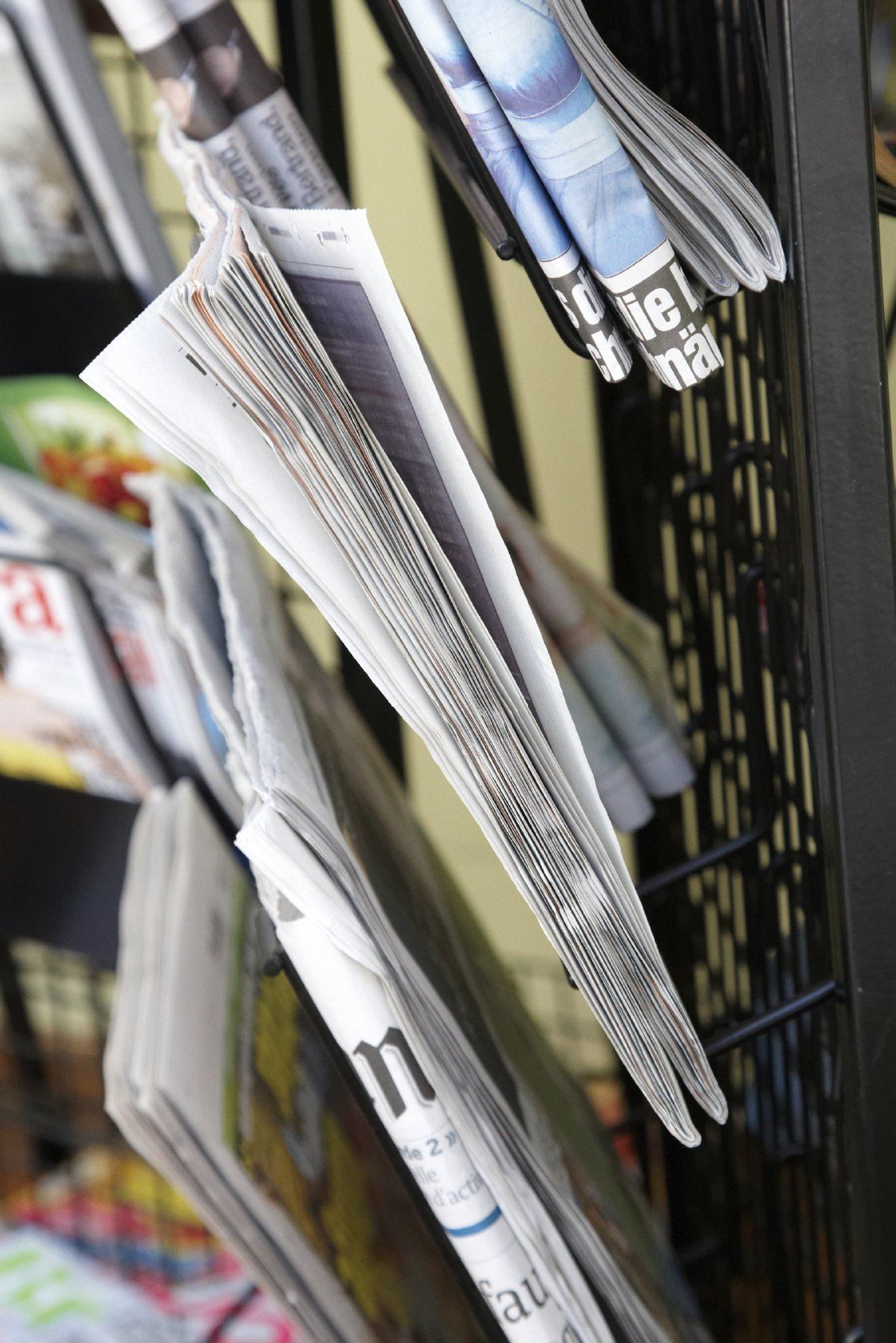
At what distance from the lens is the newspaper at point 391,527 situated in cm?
33

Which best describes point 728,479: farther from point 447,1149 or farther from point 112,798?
point 112,798

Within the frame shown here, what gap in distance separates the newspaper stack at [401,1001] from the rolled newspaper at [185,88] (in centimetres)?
18

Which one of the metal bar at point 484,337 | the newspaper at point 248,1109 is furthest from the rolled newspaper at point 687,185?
the metal bar at point 484,337

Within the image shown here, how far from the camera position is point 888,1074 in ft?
1.44

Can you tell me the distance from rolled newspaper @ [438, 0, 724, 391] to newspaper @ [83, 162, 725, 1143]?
8cm

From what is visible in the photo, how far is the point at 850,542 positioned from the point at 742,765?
45cm

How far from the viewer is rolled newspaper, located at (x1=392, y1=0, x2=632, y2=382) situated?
0.37 meters

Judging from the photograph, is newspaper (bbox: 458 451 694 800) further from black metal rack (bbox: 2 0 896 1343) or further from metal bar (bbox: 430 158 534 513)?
metal bar (bbox: 430 158 534 513)

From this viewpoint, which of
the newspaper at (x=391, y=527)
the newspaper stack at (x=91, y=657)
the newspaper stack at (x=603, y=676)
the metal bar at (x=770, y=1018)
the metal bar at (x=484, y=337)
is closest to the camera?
the newspaper at (x=391, y=527)

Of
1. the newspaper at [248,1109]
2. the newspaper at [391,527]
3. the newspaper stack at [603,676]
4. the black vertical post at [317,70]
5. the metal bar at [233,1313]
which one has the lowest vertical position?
the metal bar at [233,1313]

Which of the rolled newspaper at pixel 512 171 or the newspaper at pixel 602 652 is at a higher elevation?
the rolled newspaper at pixel 512 171

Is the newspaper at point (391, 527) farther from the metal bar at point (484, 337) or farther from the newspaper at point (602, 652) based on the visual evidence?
the metal bar at point (484, 337)

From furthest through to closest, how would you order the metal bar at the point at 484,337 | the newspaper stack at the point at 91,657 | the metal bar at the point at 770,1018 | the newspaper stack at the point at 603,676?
1. the metal bar at the point at 484,337
2. the newspaper stack at the point at 91,657
3. the newspaper stack at the point at 603,676
4. the metal bar at the point at 770,1018

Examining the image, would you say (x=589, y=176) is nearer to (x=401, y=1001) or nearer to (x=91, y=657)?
(x=401, y=1001)
